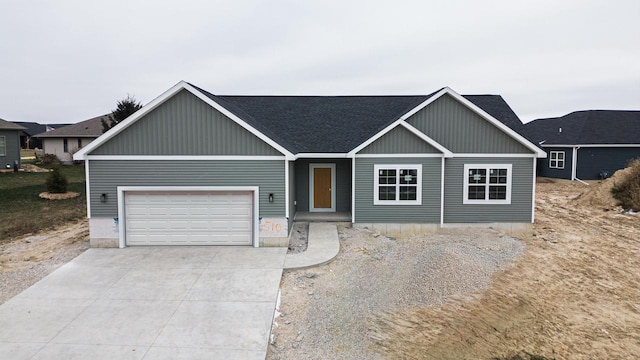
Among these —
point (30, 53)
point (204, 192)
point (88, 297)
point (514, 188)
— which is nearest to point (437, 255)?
point (514, 188)

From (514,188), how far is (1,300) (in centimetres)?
1573

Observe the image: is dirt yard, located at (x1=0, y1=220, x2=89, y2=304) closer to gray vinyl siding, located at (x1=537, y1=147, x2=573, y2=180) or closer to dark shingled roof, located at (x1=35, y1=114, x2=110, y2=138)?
dark shingled roof, located at (x1=35, y1=114, x2=110, y2=138)

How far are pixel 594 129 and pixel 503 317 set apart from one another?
94.6 feet

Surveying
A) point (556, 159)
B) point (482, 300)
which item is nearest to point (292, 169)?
point (482, 300)

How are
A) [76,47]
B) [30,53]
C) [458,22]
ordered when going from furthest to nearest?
[30,53], [76,47], [458,22]

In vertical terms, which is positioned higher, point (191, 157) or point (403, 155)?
point (403, 155)

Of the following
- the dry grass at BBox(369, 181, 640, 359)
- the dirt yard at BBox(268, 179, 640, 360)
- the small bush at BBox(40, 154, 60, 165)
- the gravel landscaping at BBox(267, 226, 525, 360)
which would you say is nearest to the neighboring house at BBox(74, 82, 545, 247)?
the gravel landscaping at BBox(267, 226, 525, 360)

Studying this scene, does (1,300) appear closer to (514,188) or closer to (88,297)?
(88,297)

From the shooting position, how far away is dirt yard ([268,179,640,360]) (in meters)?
6.54

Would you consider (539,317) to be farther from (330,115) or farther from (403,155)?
(330,115)

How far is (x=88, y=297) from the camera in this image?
838 cm

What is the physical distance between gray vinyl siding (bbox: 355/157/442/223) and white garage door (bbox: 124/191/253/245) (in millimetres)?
4265

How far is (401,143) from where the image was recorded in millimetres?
13836

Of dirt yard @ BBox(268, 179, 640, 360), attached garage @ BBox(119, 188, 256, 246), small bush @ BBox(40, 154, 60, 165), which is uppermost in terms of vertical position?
small bush @ BBox(40, 154, 60, 165)
